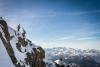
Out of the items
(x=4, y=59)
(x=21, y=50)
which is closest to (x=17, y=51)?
(x=21, y=50)

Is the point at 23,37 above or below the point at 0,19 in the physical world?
below

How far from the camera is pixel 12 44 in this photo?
9625cm

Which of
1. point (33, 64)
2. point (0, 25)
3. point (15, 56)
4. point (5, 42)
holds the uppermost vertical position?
point (0, 25)

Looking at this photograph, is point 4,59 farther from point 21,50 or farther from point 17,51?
point 21,50

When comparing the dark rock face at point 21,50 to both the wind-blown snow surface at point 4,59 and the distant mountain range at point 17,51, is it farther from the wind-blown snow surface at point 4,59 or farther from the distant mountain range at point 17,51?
the wind-blown snow surface at point 4,59

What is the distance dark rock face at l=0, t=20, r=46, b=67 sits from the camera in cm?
8712

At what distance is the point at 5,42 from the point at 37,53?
95.4 ft

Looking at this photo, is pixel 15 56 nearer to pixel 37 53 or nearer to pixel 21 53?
pixel 21 53

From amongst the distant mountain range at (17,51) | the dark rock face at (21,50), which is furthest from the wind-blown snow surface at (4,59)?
the dark rock face at (21,50)

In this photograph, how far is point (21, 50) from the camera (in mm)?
100438

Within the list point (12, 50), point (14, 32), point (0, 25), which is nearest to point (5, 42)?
point (12, 50)

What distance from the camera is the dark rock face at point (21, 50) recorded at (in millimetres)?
87125

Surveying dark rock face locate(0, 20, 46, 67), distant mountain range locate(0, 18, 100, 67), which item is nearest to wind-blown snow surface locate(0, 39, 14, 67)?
distant mountain range locate(0, 18, 100, 67)

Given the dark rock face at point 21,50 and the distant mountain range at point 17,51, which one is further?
the dark rock face at point 21,50
